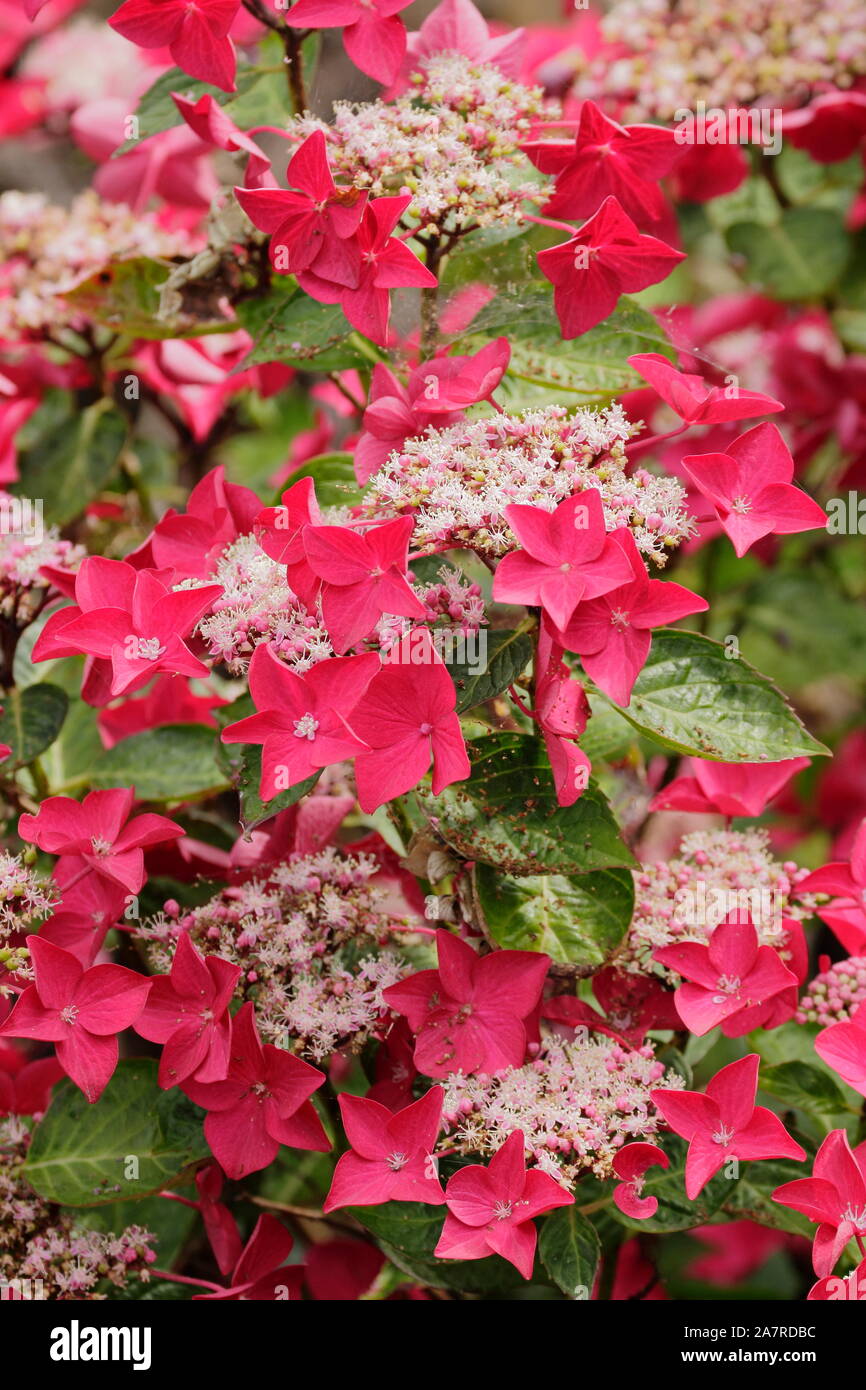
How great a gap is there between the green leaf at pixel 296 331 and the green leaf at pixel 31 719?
0.78ft

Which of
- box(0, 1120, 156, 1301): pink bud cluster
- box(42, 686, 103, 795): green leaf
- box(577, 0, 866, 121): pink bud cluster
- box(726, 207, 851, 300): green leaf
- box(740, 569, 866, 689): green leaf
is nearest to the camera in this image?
box(0, 1120, 156, 1301): pink bud cluster

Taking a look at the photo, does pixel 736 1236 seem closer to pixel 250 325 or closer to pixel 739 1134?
pixel 739 1134

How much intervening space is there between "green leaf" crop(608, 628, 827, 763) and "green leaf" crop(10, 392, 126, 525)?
1.66 ft

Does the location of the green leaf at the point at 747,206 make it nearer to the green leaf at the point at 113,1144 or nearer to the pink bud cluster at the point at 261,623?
the pink bud cluster at the point at 261,623

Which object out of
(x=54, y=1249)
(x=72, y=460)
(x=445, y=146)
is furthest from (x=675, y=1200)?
(x=72, y=460)

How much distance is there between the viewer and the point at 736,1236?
1.42 metres

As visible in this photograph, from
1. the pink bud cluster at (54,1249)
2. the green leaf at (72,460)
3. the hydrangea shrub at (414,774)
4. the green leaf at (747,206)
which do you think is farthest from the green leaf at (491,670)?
the green leaf at (747,206)

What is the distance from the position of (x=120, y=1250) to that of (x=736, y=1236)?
90 centimetres

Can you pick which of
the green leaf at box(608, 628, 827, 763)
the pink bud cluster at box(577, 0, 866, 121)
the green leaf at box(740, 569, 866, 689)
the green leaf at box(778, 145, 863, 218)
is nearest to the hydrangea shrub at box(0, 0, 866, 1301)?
the green leaf at box(608, 628, 827, 763)

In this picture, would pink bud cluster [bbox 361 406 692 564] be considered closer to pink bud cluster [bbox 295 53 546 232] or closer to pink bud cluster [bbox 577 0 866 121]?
pink bud cluster [bbox 295 53 546 232]

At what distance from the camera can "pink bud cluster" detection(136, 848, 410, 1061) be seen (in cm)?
69

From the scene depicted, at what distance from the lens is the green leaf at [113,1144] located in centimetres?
72

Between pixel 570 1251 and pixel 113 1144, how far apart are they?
0.85 feet
